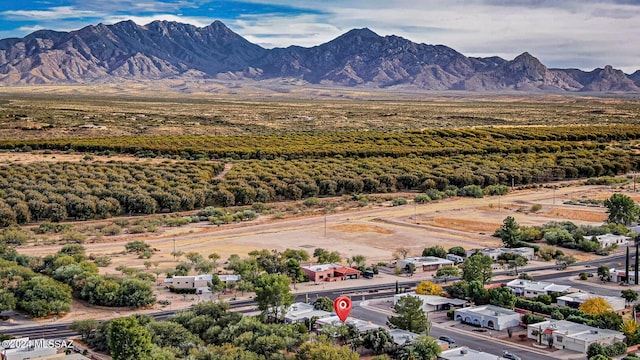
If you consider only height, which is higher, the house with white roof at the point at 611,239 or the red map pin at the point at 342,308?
the red map pin at the point at 342,308

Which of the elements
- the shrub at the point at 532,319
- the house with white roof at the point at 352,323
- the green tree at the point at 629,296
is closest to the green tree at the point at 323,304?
the house with white roof at the point at 352,323

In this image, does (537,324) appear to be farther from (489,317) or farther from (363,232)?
(363,232)

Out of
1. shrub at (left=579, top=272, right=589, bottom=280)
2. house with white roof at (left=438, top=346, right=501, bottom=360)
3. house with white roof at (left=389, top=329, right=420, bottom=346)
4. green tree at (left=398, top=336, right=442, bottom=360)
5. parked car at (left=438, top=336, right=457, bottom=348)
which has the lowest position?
shrub at (left=579, top=272, right=589, bottom=280)

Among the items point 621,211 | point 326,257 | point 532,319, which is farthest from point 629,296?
point 621,211

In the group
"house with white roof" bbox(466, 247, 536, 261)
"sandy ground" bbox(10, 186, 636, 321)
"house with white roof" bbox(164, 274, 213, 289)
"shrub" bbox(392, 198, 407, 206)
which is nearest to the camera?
"house with white roof" bbox(164, 274, 213, 289)

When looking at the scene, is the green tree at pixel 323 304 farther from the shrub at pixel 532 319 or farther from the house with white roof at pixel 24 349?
the house with white roof at pixel 24 349

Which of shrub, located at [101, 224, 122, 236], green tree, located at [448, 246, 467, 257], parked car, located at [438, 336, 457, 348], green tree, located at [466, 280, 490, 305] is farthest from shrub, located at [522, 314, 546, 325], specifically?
shrub, located at [101, 224, 122, 236]

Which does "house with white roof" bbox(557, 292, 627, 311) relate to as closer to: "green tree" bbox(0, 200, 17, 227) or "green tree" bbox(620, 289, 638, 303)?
"green tree" bbox(620, 289, 638, 303)
